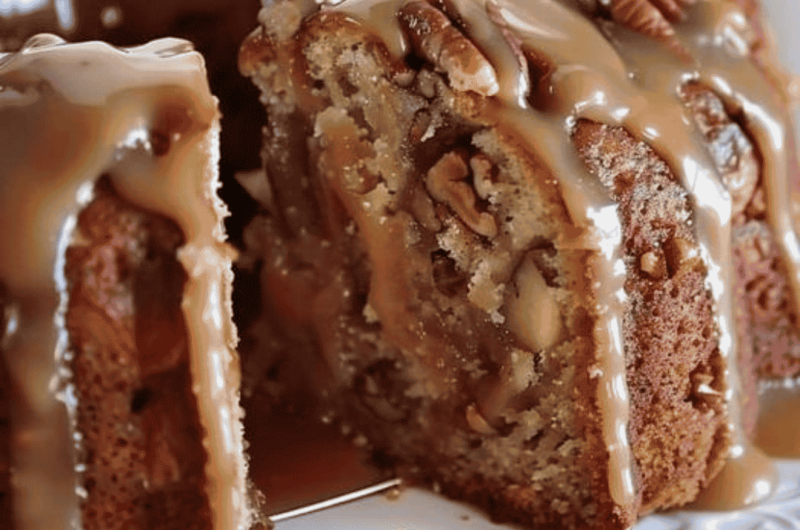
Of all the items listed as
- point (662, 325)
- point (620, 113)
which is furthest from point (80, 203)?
point (662, 325)

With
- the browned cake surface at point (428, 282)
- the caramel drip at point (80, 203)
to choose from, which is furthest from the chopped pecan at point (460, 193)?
the caramel drip at point (80, 203)

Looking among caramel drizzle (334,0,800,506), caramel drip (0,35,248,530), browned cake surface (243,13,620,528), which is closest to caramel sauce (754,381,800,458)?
caramel drizzle (334,0,800,506)

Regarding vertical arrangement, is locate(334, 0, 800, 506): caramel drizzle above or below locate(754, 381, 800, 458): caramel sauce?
above

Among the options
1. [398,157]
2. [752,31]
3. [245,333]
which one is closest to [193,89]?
[398,157]

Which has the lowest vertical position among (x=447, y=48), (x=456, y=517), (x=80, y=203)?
→ (x=456, y=517)

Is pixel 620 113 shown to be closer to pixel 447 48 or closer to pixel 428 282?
pixel 447 48

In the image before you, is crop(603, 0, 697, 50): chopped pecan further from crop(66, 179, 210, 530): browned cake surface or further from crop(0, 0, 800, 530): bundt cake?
crop(66, 179, 210, 530): browned cake surface

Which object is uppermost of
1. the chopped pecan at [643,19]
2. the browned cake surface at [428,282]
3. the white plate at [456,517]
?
the chopped pecan at [643,19]

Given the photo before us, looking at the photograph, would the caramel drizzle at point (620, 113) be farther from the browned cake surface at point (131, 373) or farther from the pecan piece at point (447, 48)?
the browned cake surface at point (131, 373)
